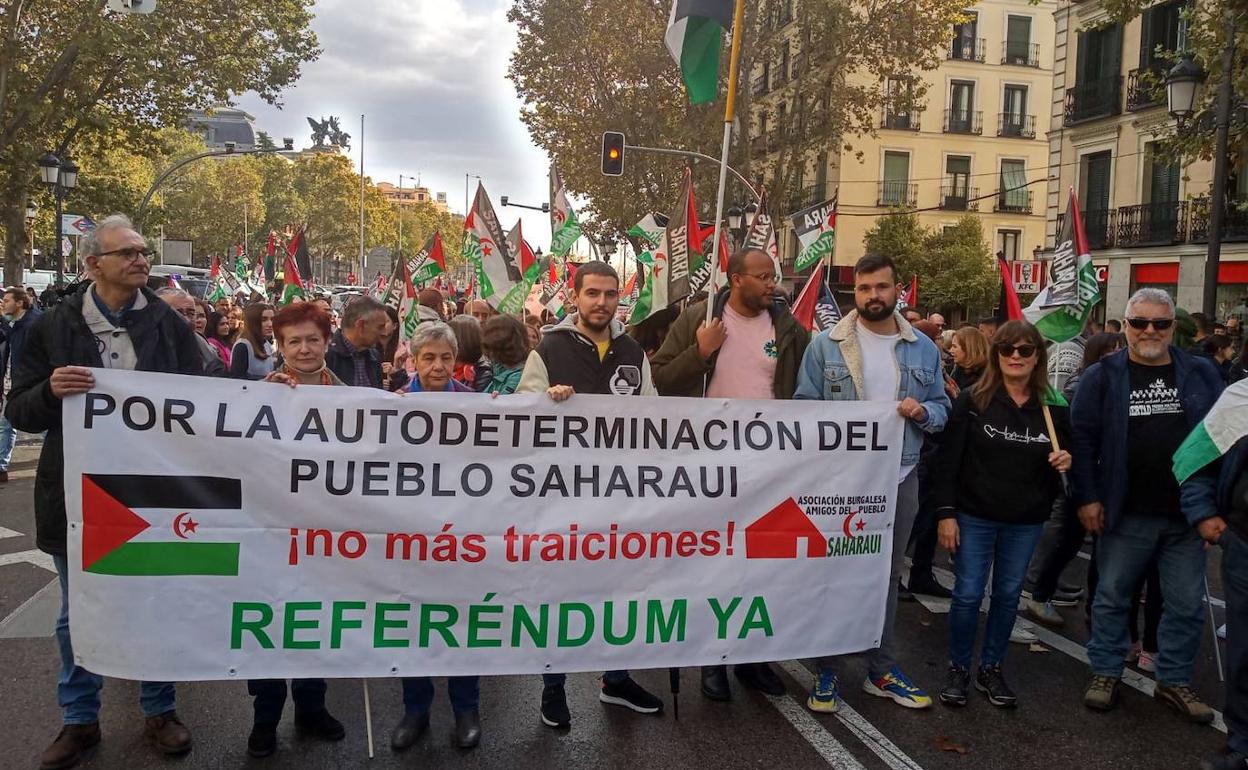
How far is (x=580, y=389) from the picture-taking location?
4.36 m

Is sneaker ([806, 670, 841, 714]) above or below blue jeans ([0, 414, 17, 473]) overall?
below

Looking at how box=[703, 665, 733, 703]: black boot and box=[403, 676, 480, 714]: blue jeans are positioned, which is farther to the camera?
box=[703, 665, 733, 703]: black boot

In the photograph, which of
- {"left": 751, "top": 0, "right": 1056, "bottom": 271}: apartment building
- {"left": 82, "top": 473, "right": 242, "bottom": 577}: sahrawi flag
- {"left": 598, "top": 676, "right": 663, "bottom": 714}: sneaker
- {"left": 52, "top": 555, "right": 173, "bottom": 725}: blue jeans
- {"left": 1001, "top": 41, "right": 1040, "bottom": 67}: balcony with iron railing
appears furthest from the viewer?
{"left": 1001, "top": 41, "right": 1040, "bottom": 67}: balcony with iron railing

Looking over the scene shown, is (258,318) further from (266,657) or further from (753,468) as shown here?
(753,468)

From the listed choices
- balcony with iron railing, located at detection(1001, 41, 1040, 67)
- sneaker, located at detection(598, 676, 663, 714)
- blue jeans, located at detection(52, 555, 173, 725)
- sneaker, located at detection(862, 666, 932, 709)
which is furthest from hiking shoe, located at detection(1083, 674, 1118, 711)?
balcony with iron railing, located at detection(1001, 41, 1040, 67)

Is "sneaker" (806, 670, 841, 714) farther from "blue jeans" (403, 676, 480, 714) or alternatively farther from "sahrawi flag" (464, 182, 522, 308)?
"sahrawi flag" (464, 182, 522, 308)

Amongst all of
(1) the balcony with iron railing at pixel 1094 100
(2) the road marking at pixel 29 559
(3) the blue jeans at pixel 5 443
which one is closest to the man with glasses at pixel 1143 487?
(2) the road marking at pixel 29 559

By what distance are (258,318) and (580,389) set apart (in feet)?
9.99

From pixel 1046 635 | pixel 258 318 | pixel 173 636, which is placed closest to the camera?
pixel 173 636

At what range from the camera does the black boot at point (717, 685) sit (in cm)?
461

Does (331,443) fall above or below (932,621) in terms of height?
above

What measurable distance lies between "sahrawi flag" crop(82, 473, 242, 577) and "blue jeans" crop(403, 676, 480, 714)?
85 cm

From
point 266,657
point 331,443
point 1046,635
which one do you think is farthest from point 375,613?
point 1046,635

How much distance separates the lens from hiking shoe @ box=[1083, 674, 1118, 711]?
464cm
